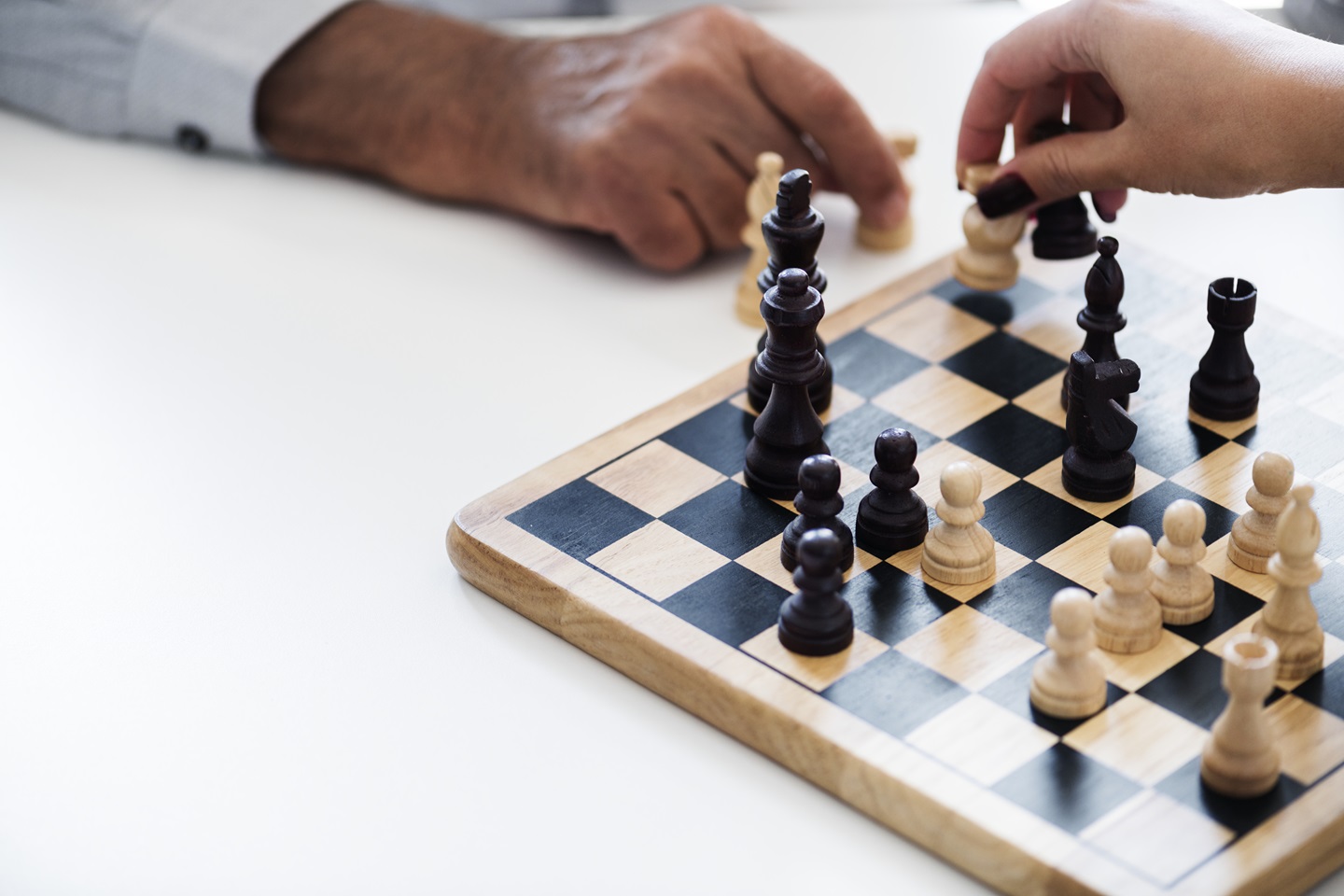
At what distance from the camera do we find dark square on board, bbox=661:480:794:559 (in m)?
1.47

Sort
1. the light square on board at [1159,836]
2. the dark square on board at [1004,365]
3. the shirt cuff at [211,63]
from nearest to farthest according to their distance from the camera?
the light square on board at [1159,836] < the dark square on board at [1004,365] < the shirt cuff at [211,63]

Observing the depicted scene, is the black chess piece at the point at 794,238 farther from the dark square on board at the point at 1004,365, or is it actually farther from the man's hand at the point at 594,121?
the man's hand at the point at 594,121

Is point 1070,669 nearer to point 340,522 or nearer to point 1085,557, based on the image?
point 1085,557

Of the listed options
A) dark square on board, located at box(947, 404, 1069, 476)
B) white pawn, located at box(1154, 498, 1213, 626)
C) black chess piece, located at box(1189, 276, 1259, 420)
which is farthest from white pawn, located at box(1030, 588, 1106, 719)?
black chess piece, located at box(1189, 276, 1259, 420)

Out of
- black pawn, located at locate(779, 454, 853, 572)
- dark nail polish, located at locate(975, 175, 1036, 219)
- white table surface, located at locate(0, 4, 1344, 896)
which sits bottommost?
white table surface, located at locate(0, 4, 1344, 896)

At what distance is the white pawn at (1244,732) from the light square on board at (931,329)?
0.67 m

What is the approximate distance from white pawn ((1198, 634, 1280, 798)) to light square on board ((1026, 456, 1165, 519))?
13.9 inches

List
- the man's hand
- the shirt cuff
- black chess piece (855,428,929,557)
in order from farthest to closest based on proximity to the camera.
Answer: the shirt cuff
the man's hand
black chess piece (855,428,929,557)

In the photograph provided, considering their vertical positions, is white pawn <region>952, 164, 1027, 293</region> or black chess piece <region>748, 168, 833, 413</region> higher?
black chess piece <region>748, 168, 833, 413</region>

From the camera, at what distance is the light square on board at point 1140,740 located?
119 cm

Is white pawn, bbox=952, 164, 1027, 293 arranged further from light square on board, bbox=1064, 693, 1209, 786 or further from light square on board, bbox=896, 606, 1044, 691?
light square on board, bbox=1064, 693, 1209, 786

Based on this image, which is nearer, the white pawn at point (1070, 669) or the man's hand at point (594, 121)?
the white pawn at point (1070, 669)

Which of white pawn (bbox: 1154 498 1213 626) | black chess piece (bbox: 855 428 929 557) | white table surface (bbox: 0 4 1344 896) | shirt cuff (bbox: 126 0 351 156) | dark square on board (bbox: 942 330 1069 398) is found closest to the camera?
white table surface (bbox: 0 4 1344 896)

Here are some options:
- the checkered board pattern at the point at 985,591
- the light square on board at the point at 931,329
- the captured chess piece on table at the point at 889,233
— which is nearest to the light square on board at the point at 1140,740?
the checkered board pattern at the point at 985,591
